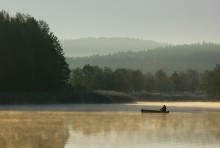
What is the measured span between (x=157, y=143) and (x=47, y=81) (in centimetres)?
7933

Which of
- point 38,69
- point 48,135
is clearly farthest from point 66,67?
point 48,135

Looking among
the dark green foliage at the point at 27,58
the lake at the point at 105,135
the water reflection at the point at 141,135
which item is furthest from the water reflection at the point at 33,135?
the dark green foliage at the point at 27,58

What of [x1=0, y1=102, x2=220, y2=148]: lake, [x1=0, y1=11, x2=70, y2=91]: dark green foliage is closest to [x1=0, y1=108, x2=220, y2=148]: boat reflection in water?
[x1=0, y1=102, x2=220, y2=148]: lake

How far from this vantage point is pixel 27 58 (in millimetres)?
109750

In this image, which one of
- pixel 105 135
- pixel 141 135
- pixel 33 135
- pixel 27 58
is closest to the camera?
pixel 33 135

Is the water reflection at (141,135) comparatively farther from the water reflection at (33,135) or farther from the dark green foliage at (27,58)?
the dark green foliage at (27,58)

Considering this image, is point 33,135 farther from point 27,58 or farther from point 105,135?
point 27,58

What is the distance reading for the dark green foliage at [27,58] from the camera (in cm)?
10619

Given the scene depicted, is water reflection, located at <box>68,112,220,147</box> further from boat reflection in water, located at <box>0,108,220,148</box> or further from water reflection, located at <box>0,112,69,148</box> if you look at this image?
water reflection, located at <box>0,112,69,148</box>

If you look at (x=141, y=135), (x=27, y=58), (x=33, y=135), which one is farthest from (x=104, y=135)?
(x=27, y=58)

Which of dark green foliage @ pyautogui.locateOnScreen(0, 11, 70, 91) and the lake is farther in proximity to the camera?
dark green foliage @ pyautogui.locateOnScreen(0, 11, 70, 91)

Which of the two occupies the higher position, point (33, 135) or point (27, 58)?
point (27, 58)

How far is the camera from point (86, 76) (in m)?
182

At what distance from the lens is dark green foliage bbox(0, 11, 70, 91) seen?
348 ft
